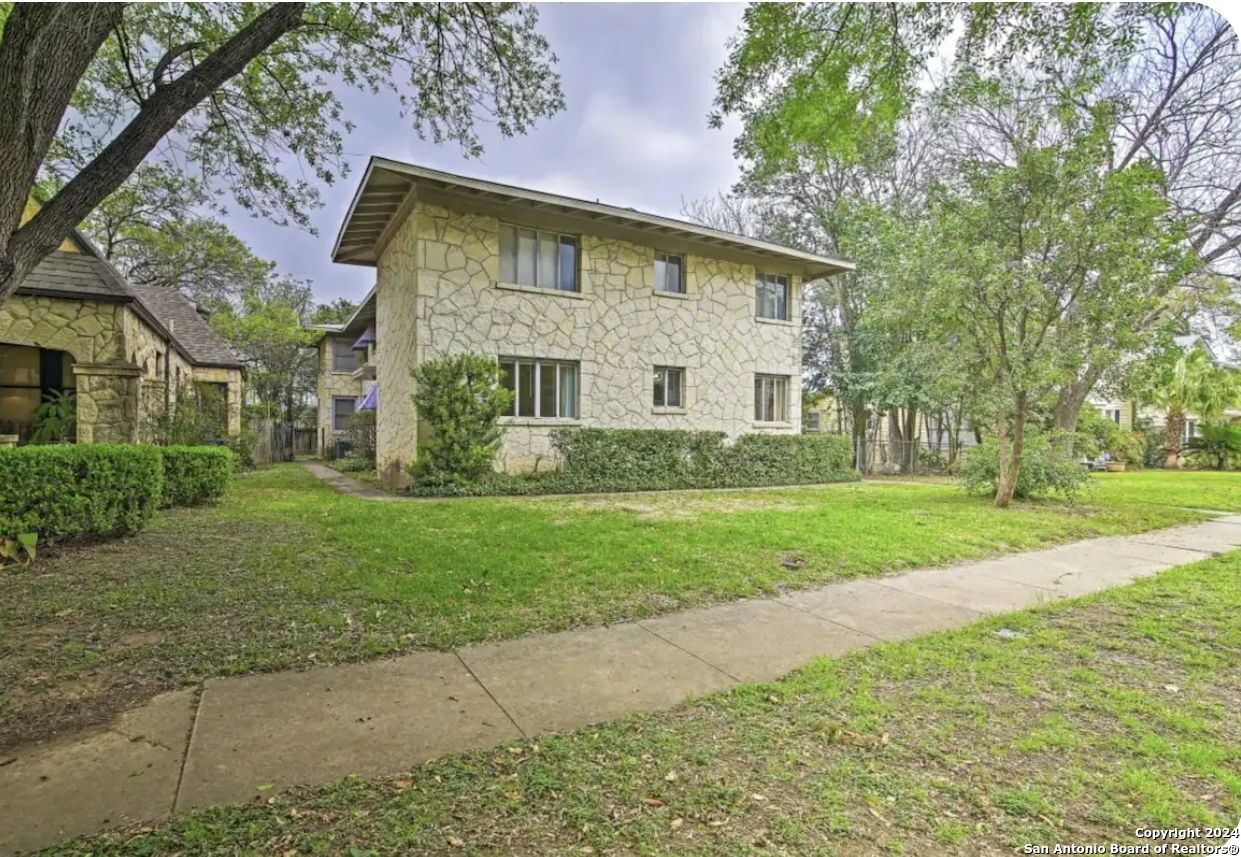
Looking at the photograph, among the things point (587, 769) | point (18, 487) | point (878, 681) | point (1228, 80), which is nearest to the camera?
point (587, 769)

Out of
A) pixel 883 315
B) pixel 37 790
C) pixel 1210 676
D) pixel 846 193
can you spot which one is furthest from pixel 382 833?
pixel 846 193

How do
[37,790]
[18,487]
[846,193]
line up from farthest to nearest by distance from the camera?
[846,193]
[18,487]
[37,790]

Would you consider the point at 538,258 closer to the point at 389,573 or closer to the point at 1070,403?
the point at 389,573

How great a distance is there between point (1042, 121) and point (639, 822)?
402 inches

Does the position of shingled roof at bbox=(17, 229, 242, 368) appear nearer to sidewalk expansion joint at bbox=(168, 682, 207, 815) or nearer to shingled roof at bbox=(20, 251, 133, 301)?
shingled roof at bbox=(20, 251, 133, 301)

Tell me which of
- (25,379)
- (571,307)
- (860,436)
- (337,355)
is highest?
(337,355)

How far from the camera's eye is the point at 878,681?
3.20 metres

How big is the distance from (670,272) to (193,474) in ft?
34.3

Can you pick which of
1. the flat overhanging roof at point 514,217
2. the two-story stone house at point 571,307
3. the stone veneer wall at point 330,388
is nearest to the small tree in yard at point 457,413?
the two-story stone house at point 571,307

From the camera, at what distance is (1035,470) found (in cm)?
1036

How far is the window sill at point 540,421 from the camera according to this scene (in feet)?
39.6

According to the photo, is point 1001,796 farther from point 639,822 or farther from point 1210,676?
point 1210,676

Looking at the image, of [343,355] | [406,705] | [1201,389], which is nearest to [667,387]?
[406,705]

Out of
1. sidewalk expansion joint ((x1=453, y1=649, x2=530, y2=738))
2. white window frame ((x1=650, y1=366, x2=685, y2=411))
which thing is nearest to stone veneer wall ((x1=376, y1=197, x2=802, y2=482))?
white window frame ((x1=650, y1=366, x2=685, y2=411))
